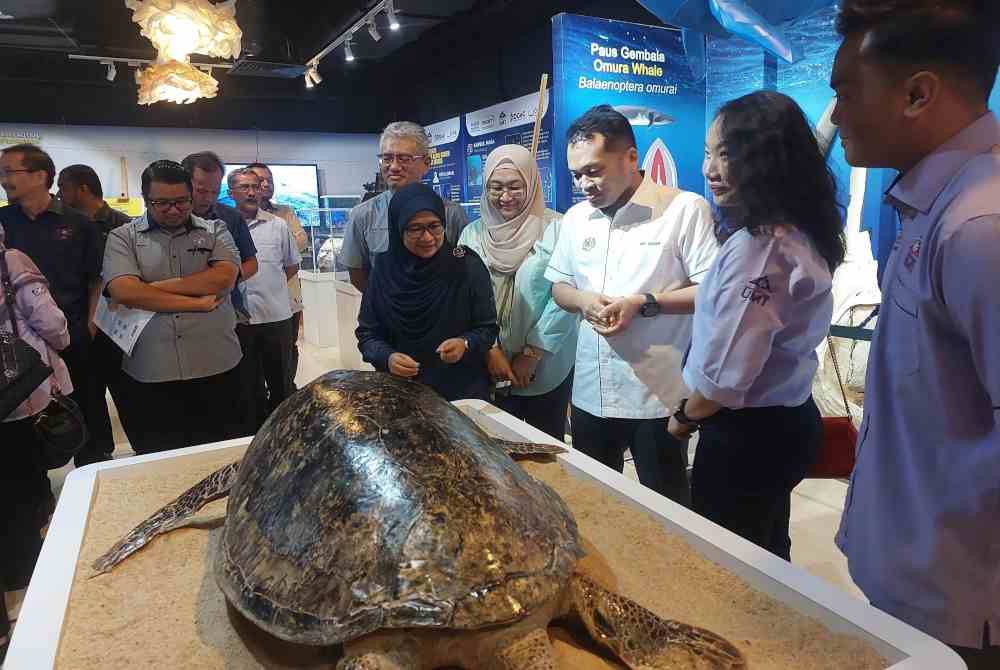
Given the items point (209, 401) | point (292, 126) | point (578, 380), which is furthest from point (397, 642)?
point (292, 126)

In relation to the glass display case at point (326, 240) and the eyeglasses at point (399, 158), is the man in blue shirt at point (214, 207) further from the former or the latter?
the glass display case at point (326, 240)

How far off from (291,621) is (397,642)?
0.62 ft

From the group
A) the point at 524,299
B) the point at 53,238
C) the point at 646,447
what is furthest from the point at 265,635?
the point at 53,238

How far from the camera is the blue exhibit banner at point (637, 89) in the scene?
11.9 feet

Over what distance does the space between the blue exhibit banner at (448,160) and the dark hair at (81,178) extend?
11.4 ft

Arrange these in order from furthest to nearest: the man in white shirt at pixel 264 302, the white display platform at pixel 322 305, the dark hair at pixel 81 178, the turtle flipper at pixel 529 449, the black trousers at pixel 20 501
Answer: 1. the white display platform at pixel 322 305
2. the man in white shirt at pixel 264 302
3. the dark hair at pixel 81 178
4. the black trousers at pixel 20 501
5. the turtle flipper at pixel 529 449

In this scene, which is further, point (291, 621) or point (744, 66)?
point (744, 66)

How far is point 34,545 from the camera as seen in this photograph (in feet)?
8.02

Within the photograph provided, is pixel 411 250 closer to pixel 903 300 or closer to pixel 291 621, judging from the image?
pixel 291 621

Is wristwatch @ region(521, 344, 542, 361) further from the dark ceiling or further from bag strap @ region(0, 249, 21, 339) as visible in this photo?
the dark ceiling

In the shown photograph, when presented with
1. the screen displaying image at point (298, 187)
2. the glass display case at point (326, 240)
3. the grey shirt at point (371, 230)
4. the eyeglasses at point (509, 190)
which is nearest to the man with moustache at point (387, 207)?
the grey shirt at point (371, 230)

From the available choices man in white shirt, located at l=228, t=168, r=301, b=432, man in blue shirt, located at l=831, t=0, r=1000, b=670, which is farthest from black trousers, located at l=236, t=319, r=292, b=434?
man in blue shirt, located at l=831, t=0, r=1000, b=670

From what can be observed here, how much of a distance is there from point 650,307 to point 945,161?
3.66 feet

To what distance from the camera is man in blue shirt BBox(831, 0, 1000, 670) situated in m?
0.86
